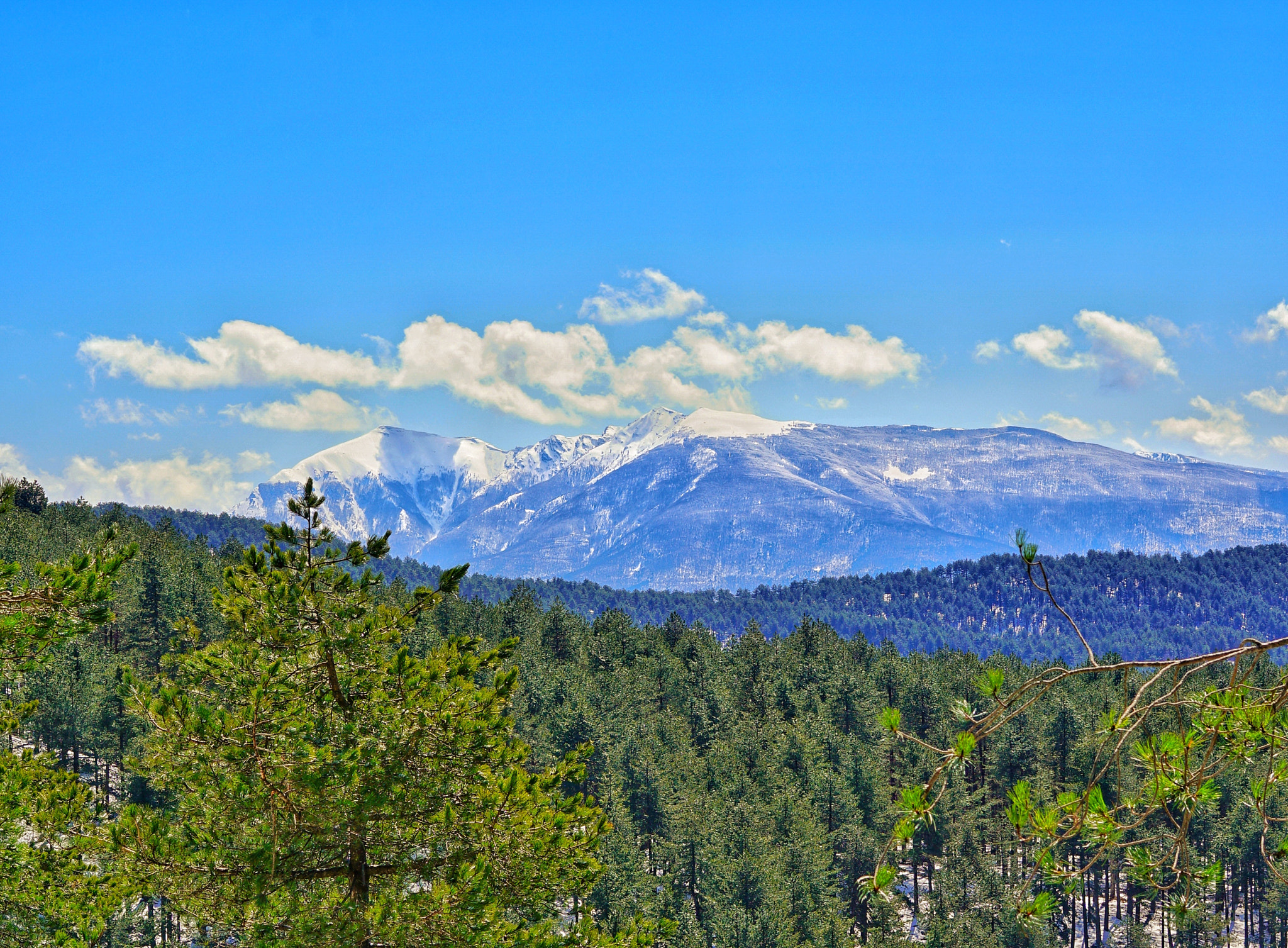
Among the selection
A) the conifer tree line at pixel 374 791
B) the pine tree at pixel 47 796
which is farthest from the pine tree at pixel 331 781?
the pine tree at pixel 47 796

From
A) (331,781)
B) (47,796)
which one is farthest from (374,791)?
(47,796)

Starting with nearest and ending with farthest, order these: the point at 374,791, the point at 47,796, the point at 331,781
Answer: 1. the point at 331,781
2. the point at 374,791
3. the point at 47,796

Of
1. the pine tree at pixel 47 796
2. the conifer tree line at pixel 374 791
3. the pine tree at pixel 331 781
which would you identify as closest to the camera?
the conifer tree line at pixel 374 791

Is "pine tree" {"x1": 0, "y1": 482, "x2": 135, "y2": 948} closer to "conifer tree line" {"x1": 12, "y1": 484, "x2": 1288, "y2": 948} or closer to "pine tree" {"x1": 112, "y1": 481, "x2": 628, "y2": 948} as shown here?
"conifer tree line" {"x1": 12, "y1": 484, "x2": 1288, "y2": 948}

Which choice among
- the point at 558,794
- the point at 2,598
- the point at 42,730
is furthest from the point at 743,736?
the point at 2,598

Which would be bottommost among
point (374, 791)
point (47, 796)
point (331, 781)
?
point (47, 796)

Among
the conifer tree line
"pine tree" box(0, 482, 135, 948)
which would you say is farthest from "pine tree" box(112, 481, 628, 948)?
"pine tree" box(0, 482, 135, 948)

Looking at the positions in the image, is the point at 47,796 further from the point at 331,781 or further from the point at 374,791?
the point at 374,791

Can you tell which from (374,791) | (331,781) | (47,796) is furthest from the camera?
(47,796)

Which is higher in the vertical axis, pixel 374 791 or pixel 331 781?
pixel 331 781

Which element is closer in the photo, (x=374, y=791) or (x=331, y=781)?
(x=331, y=781)

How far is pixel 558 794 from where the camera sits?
614 inches

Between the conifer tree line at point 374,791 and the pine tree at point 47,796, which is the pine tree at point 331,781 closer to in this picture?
the conifer tree line at point 374,791

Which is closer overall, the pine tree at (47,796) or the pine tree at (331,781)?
the pine tree at (47,796)
